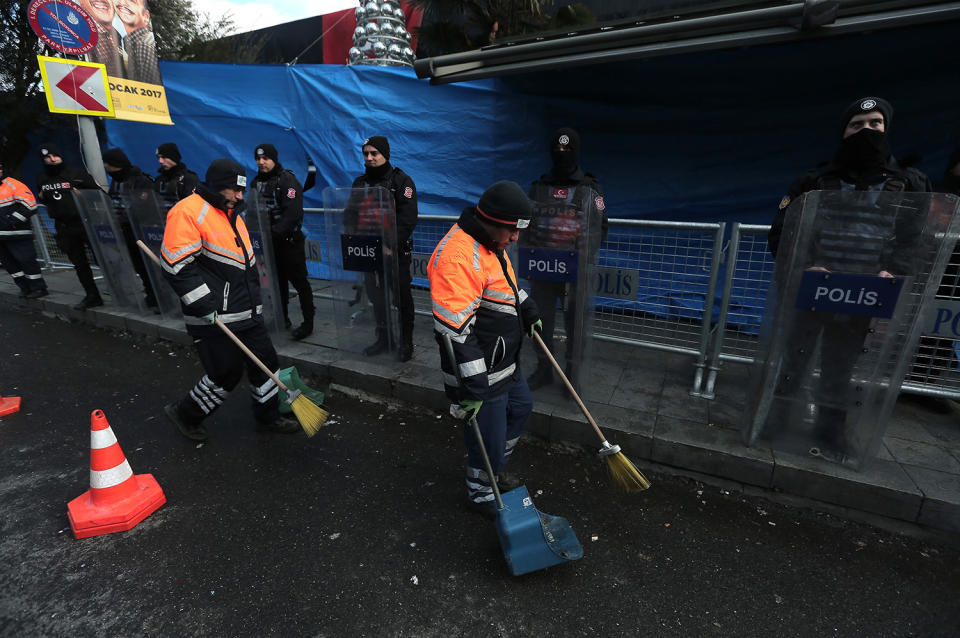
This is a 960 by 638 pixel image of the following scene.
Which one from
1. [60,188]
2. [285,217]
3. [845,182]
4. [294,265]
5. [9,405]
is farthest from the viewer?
[60,188]

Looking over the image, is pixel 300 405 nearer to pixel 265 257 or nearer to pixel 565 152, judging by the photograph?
pixel 265 257

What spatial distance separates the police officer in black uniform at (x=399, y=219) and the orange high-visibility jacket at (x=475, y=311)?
2.04 meters

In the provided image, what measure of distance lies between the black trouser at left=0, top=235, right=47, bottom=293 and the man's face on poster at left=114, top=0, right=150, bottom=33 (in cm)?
354

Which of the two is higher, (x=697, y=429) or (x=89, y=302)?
(x=697, y=429)

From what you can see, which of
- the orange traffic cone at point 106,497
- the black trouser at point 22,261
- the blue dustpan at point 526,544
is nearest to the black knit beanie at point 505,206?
the blue dustpan at point 526,544

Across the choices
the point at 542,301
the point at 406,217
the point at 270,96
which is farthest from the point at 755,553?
the point at 270,96

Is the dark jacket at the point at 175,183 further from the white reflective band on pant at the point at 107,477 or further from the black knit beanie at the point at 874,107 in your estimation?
the black knit beanie at the point at 874,107

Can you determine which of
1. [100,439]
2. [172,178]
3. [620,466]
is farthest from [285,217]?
[620,466]

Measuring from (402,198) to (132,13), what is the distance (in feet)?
20.6

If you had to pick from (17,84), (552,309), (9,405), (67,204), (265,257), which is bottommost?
(9,405)

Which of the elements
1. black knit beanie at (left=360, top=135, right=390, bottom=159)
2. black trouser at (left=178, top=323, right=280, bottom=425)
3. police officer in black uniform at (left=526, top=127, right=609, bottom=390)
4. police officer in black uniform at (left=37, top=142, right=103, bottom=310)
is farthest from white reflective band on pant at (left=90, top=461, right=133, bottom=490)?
police officer in black uniform at (left=37, top=142, right=103, bottom=310)

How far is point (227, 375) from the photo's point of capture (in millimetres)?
3361

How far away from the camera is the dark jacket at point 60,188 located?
19.7 feet

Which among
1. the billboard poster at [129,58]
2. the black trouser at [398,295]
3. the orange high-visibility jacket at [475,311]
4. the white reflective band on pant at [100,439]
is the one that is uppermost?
the billboard poster at [129,58]
